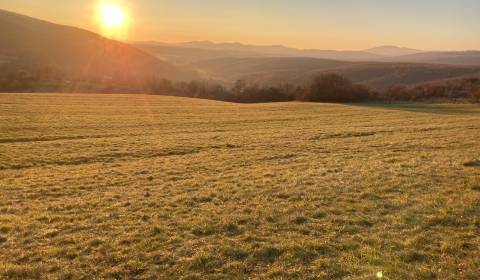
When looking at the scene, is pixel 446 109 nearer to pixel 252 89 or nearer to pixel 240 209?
pixel 252 89

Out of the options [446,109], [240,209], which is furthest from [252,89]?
[240,209]

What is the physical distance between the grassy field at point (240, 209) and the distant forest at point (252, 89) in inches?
2455

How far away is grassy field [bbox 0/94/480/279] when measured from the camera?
8766 mm

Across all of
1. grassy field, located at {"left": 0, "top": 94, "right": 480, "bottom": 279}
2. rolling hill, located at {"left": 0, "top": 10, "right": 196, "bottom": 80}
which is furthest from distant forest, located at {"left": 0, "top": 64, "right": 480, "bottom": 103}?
grassy field, located at {"left": 0, "top": 94, "right": 480, "bottom": 279}

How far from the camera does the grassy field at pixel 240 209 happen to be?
8.77 meters

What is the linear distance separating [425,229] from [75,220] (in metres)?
9.63

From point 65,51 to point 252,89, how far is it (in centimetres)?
10454

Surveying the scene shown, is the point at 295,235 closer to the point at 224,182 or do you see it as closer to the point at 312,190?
the point at 312,190

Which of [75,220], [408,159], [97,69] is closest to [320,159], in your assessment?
[408,159]

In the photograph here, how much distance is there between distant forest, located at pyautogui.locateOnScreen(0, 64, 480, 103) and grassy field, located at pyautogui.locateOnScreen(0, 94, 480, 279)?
2455 inches

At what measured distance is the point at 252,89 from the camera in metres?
98.5

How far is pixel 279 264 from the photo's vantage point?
28.8 feet

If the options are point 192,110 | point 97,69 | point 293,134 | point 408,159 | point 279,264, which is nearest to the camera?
point 279,264

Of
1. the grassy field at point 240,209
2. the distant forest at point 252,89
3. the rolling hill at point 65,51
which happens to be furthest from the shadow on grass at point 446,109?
the rolling hill at point 65,51
